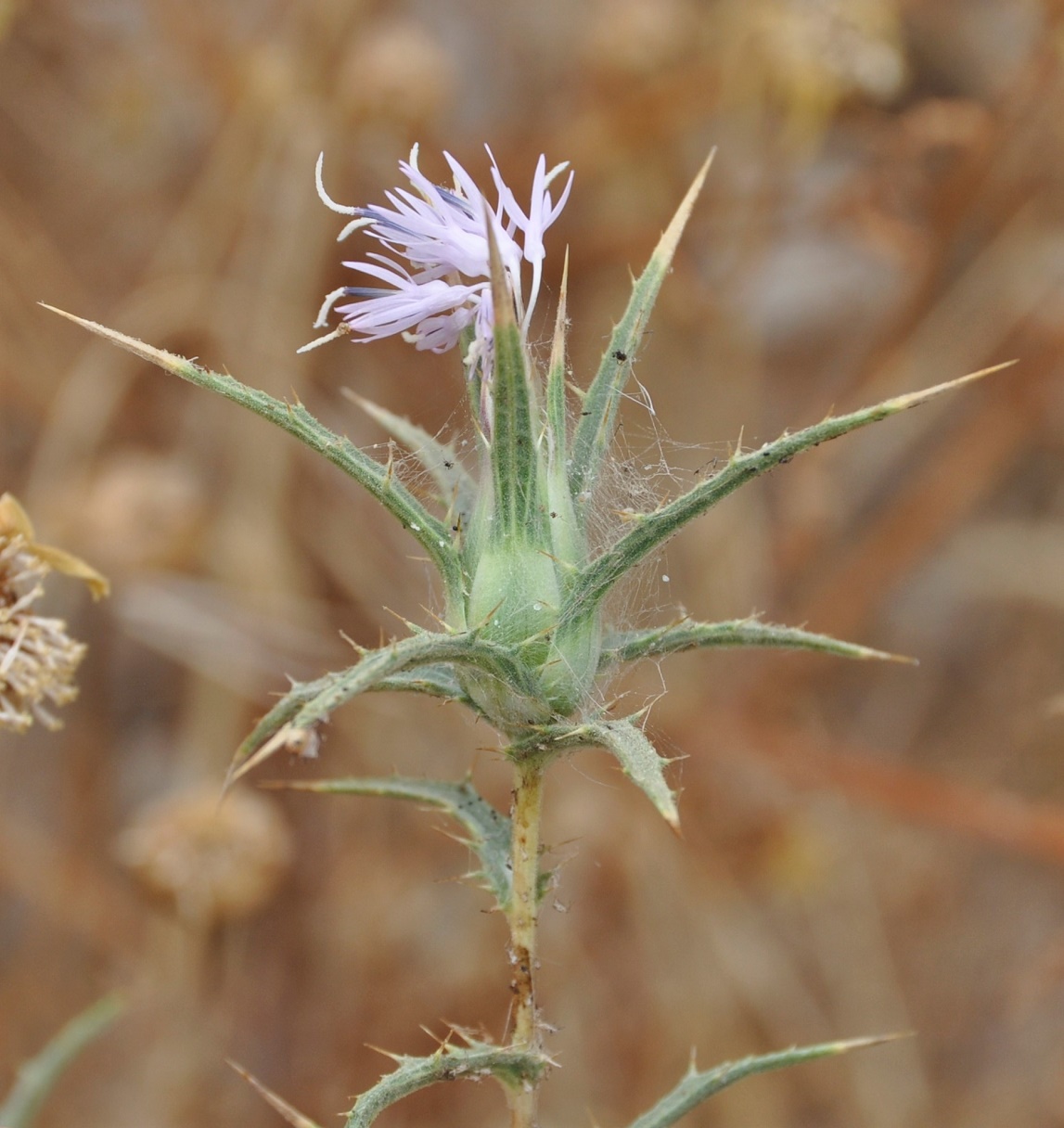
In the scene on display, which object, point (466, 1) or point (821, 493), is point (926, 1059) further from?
point (466, 1)

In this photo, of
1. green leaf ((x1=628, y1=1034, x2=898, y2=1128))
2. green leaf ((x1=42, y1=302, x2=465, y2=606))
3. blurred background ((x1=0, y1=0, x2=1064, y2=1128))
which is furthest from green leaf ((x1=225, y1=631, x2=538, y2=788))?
blurred background ((x1=0, y1=0, x2=1064, y2=1128))

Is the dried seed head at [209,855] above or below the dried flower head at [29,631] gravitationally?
above

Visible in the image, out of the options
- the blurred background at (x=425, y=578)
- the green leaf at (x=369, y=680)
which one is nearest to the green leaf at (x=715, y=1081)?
the green leaf at (x=369, y=680)

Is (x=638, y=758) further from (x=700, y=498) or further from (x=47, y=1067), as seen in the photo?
(x=47, y=1067)

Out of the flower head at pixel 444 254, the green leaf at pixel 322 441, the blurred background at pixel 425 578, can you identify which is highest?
the blurred background at pixel 425 578

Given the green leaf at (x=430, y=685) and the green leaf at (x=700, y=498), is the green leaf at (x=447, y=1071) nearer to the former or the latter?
the green leaf at (x=430, y=685)

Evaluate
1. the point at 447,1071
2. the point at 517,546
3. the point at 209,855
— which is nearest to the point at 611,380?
the point at 517,546
